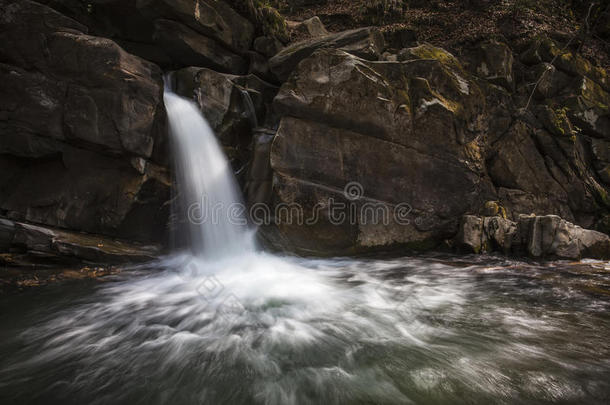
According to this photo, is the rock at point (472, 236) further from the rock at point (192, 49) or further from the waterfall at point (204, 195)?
the rock at point (192, 49)

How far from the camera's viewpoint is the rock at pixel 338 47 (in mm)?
7887

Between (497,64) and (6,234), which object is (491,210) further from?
(6,234)

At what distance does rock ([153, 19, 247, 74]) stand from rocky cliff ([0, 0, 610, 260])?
0.04 metres

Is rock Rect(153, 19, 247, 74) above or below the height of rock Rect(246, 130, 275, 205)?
above

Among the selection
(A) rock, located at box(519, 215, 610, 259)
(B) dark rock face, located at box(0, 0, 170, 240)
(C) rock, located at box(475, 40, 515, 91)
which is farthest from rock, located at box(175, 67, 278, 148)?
(C) rock, located at box(475, 40, 515, 91)

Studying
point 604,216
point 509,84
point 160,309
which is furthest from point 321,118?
point 604,216

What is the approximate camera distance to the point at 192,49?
8.12m

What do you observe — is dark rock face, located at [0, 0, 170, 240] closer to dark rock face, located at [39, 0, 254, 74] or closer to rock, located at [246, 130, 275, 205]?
rock, located at [246, 130, 275, 205]

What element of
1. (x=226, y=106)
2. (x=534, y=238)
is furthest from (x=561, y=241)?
(x=226, y=106)

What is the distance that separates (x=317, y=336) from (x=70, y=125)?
6458mm

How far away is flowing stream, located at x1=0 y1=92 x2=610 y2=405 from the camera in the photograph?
2.04m

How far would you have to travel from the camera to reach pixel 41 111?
205 inches

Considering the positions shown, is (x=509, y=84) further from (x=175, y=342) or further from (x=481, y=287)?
(x=175, y=342)

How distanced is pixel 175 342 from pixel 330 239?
13.0ft
